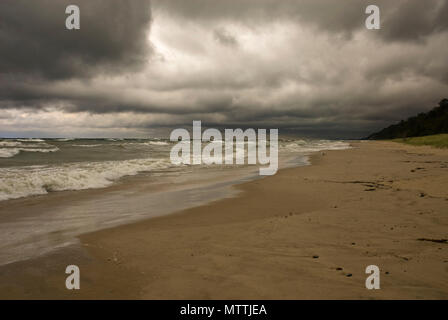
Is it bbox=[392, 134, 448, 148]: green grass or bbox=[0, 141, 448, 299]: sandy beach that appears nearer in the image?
bbox=[0, 141, 448, 299]: sandy beach

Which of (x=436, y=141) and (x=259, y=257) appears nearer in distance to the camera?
(x=259, y=257)

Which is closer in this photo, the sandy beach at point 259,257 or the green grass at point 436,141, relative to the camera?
the sandy beach at point 259,257

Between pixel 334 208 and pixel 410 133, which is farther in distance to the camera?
pixel 410 133

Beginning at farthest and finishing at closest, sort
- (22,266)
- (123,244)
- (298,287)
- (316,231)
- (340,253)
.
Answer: (316,231)
(123,244)
(340,253)
(22,266)
(298,287)

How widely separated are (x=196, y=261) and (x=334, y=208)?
496 centimetres

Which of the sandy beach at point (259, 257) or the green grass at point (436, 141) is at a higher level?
the green grass at point (436, 141)

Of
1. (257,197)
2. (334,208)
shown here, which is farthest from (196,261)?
(257,197)

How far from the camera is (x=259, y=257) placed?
4.56 meters

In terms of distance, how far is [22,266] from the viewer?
438 cm

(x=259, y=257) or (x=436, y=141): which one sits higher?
(x=436, y=141)

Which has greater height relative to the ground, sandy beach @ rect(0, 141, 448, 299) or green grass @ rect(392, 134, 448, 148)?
green grass @ rect(392, 134, 448, 148)

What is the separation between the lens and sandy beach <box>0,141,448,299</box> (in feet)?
11.6

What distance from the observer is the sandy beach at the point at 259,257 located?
3527 mm
